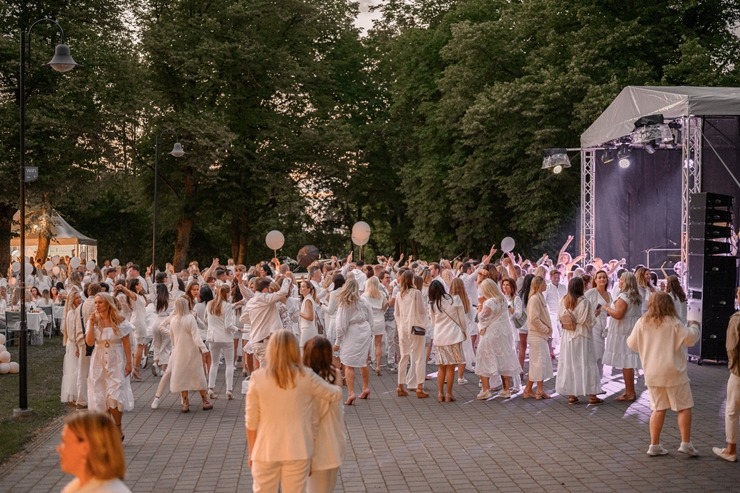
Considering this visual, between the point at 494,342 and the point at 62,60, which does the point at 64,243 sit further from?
the point at 494,342

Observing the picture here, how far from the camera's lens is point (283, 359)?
20.6 ft

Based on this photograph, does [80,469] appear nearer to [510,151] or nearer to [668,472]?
[668,472]

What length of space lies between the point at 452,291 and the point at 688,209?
7621 millimetres

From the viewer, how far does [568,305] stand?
13.9 m

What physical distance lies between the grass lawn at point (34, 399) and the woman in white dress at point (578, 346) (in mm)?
7215

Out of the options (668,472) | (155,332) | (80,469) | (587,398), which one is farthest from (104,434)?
(155,332)

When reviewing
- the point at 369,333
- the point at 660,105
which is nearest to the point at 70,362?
the point at 369,333

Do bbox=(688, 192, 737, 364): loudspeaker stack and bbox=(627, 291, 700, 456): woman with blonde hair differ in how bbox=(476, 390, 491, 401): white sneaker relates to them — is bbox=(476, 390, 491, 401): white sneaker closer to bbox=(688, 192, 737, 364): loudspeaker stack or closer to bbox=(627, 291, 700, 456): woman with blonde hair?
bbox=(627, 291, 700, 456): woman with blonde hair

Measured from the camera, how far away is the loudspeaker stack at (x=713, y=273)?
18.5 metres

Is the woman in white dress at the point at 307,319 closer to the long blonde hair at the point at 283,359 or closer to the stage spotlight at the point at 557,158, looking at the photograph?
the long blonde hair at the point at 283,359

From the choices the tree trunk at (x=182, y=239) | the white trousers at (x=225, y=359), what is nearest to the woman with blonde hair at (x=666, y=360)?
the white trousers at (x=225, y=359)

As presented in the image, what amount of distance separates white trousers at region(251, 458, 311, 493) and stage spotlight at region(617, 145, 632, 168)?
2262 cm

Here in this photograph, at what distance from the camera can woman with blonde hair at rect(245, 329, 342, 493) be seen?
20.7ft

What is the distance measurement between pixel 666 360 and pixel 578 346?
12.9ft
